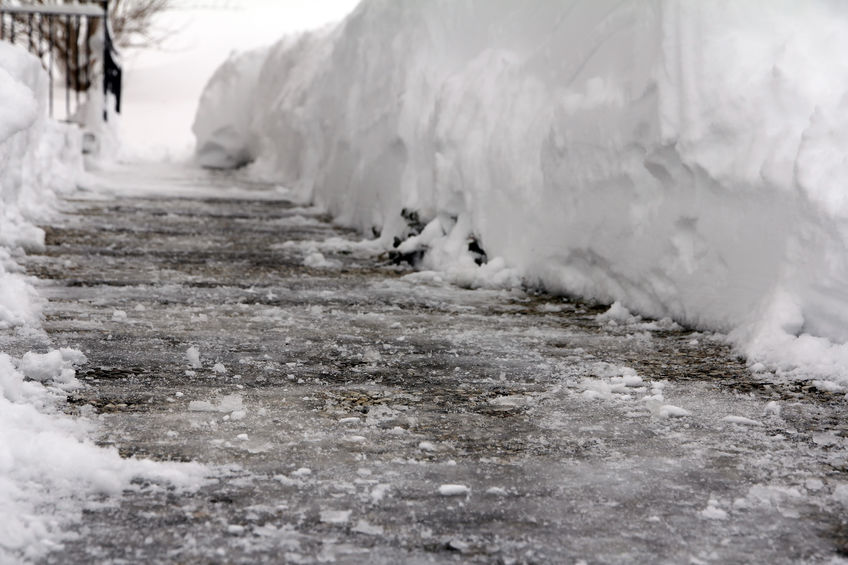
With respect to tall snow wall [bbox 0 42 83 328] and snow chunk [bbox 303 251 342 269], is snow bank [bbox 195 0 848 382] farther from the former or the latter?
tall snow wall [bbox 0 42 83 328]

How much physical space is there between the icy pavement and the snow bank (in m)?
0.26

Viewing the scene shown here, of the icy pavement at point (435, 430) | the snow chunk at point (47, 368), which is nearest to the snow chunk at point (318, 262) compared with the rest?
the icy pavement at point (435, 430)

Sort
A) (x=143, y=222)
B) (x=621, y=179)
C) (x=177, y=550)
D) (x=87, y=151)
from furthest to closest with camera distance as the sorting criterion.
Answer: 1. (x=87, y=151)
2. (x=143, y=222)
3. (x=621, y=179)
4. (x=177, y=550)

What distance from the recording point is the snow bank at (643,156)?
3035 mm

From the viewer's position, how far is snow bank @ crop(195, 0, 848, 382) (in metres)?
3.04

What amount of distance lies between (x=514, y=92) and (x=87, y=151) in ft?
22.7

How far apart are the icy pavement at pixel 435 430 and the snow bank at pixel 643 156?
0.85 ft

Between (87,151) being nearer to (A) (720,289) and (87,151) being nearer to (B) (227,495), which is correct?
(A) (720,289)

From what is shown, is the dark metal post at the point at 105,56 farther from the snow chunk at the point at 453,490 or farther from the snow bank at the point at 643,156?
the snow chunk at the point at 453,490

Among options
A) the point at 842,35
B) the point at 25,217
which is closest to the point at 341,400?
the point at 842,35

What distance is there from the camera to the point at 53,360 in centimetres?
256

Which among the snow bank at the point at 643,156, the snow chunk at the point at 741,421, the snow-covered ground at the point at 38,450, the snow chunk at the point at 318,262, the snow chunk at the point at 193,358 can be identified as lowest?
the snow chunk at the point at 318,262

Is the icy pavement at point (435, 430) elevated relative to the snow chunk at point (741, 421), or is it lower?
lower

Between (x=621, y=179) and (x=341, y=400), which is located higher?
(x=621, y=179)
